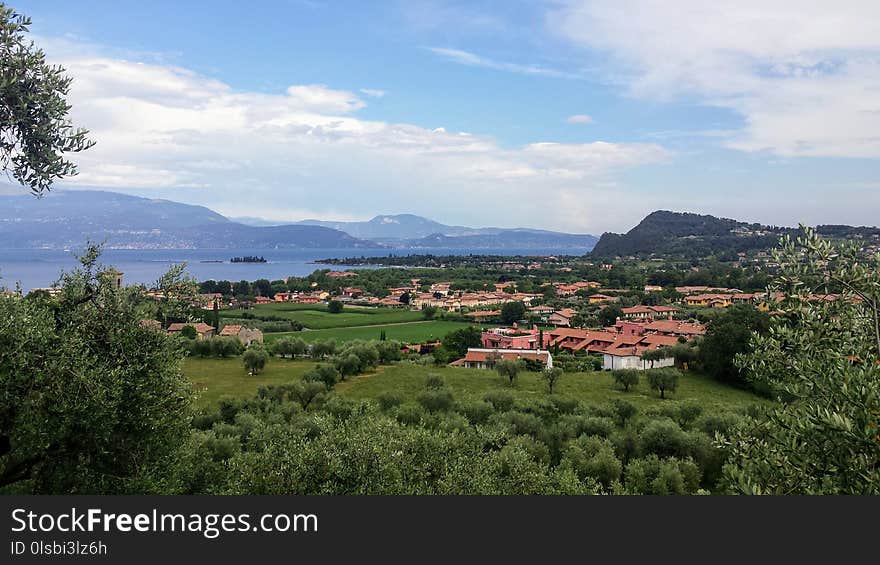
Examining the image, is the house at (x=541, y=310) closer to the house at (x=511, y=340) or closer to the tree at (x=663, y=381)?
the house at (x=511, y=340)

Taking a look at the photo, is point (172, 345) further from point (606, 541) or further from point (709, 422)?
point (709, 422)

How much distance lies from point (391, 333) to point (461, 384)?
37.0m

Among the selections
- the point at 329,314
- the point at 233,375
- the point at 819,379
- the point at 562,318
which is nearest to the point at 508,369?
the point at 233,375

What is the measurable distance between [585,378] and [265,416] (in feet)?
97.9

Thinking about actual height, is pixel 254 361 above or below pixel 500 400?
below

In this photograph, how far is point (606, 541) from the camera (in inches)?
197

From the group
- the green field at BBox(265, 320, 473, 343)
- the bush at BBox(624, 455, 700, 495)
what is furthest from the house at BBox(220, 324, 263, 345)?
the bush at BBox(624, 455, 700, 495)

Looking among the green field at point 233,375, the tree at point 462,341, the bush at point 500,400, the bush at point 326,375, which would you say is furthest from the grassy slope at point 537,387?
the tree at point 462,341

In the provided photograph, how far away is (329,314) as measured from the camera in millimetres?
102625

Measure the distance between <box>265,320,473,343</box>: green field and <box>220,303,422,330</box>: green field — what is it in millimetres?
3943

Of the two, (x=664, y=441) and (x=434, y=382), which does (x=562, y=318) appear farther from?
(x=664, y=441)

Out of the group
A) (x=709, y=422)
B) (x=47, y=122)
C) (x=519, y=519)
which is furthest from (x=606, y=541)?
(x=709, y=422)

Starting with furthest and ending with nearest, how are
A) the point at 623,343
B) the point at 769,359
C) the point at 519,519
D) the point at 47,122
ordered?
the point at 623,343 → the point at 47,122 → the point at 769,359 → the point at 519,519

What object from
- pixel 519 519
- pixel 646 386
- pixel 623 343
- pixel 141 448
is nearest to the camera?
pixel 519 519
